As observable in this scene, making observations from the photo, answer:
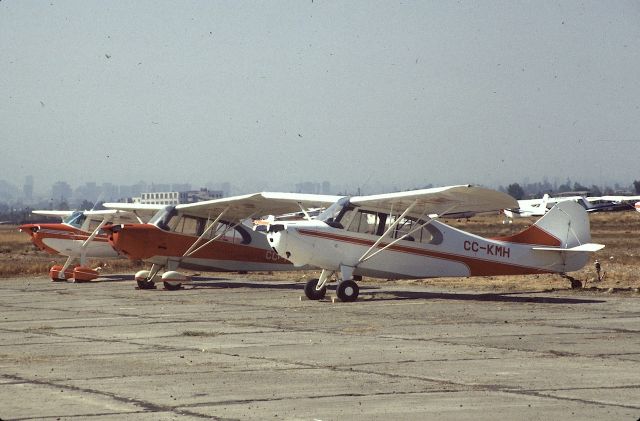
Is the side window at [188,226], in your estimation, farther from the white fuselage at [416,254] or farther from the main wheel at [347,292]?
the main wheel at [347,292]

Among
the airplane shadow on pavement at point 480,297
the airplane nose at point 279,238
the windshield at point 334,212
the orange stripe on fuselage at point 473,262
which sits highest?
the windshield at point 334,212

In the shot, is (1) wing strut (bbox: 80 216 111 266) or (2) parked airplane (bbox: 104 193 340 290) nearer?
(2) parked airplane (bbox: 104 193 340 290)

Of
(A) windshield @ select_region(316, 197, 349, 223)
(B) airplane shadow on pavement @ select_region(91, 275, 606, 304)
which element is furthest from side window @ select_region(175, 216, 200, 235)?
(A) windshield @ select_region(316, 197, 349, 223)

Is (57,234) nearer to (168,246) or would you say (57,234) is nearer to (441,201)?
(168,246)

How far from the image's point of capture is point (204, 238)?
28.3 m

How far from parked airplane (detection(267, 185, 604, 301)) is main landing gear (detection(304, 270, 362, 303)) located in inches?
0.8

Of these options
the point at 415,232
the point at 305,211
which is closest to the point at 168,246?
the point at 305,211

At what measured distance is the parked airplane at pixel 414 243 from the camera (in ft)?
70.1

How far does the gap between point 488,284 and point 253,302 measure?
6.94 metres

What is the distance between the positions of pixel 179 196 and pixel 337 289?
53905 mm

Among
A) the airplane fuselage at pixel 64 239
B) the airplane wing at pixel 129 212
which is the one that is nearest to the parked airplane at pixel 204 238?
the airplane wing at pixel 129 212

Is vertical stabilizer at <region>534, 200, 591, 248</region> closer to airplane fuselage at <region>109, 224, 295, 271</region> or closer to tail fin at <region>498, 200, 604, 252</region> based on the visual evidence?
tail fin at <region>498, 200, 604, 252</region>

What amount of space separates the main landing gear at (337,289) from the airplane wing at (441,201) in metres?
1.71

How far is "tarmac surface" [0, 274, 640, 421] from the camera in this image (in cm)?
907
